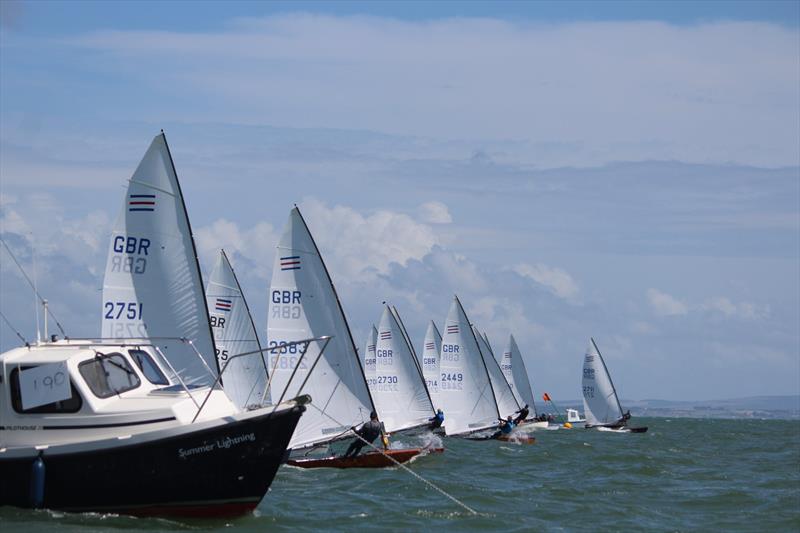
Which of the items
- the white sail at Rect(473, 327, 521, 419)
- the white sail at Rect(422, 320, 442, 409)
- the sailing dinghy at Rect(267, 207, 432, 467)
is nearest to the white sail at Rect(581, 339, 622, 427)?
the white sail at Rect(473, 327, 521, 419)

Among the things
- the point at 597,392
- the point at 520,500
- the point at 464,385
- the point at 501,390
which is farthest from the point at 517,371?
the point at 520,500

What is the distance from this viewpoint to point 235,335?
47844 mm

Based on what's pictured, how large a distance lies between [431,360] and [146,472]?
2294 inches

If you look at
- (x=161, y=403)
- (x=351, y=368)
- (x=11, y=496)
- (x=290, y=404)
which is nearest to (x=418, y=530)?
(x=290, y=404)

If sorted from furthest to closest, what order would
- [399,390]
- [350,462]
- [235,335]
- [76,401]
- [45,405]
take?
[399,390] < [235,335] < [350,462] < [45,405] < [76,401]

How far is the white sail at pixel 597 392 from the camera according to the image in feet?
321

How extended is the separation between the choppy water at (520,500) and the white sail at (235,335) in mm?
8088

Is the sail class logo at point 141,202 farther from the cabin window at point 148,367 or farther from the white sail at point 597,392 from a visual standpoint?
the white sail at point 597,392

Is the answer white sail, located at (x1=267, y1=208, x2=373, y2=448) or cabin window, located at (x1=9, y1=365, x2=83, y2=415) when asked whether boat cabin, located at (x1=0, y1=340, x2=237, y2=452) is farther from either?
white sail, located at (x1=267, y1=208, x2=373, y2=448)

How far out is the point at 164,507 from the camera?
73.8ft

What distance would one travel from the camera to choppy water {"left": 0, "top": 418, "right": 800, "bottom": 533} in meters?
23.8

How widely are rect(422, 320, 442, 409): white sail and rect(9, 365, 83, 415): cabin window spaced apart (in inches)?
2128

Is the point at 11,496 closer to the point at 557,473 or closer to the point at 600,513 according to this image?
the point at 600,513

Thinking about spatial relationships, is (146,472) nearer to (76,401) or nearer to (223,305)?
(76,401)
